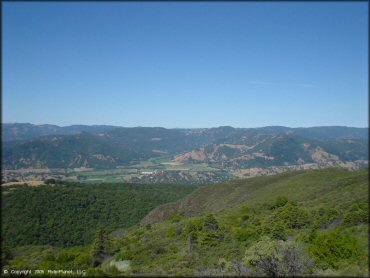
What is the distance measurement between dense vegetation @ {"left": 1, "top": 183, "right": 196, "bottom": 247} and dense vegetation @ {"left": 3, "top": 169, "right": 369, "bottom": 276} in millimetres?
20235

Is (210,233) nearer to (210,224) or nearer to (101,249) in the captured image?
(210,224)

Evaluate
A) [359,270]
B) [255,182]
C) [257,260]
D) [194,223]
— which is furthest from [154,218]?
[359,270]

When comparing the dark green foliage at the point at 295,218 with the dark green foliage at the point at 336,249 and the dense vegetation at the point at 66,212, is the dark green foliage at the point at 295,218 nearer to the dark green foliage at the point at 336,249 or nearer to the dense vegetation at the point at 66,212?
the dark green foliage at the point at 336,249

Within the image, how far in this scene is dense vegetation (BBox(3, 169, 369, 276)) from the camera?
1642 cm

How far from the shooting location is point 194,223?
4141cm

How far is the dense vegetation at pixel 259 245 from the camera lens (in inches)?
647

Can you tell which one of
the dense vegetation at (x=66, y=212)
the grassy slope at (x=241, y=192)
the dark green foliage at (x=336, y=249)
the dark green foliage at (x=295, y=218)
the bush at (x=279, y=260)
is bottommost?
the dense vegetation at (x=66, y=212)

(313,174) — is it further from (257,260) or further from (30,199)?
(30,199)

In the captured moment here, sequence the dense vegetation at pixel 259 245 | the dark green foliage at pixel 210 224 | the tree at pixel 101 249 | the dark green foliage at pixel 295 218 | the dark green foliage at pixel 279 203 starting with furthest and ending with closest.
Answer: the dark green foliage at pixel 279 203 < the dark green foliage at pixel 210 224 < the tree at pixel 101 249 < the dark green foliage at pixel 295 218 < the dense vegetation at pixel 259 245

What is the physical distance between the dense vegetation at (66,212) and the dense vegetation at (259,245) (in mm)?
20235

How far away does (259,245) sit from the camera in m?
19.5

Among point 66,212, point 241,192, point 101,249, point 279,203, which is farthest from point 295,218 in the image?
point 66,212

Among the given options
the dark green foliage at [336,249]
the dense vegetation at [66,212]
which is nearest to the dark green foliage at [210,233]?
the dark green foliage at [336,249]

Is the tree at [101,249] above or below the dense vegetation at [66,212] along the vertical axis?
above
